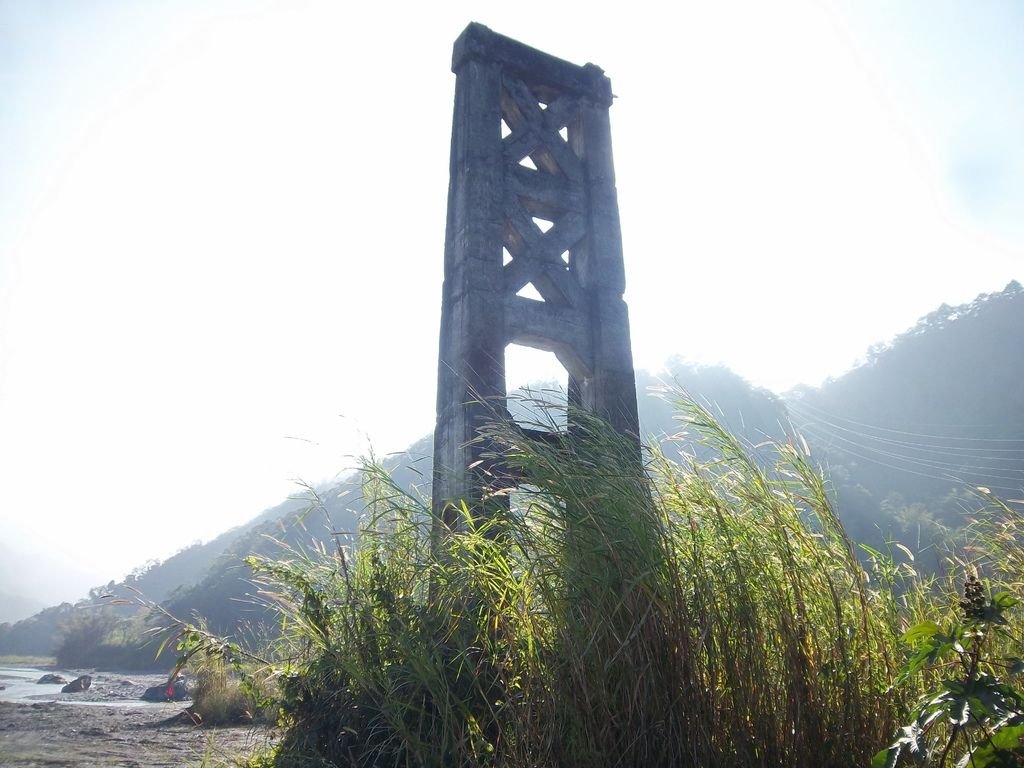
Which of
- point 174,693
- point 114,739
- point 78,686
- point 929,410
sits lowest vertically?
point 929,410

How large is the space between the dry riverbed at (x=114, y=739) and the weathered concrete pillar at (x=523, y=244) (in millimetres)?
1931

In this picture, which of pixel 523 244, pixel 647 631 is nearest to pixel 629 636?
pixel 647 631

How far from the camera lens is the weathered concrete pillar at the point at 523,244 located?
3.84 metres

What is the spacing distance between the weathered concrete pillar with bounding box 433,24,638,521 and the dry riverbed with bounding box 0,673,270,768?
1.93m

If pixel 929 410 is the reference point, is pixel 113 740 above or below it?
above

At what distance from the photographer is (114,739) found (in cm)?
458

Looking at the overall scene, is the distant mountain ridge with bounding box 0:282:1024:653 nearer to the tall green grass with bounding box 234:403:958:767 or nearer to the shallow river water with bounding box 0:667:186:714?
the shallow river water with bounding box 0:667:186:714

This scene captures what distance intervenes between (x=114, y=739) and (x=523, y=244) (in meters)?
4.40

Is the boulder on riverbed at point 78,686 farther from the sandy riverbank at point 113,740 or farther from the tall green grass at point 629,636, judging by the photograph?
the tall green grass at point 629,636

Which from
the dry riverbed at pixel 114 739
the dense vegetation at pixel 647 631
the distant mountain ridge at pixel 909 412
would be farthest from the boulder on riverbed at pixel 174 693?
the distant mountain ridge at pixel 909 412

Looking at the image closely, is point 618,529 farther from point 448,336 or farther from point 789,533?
point 448,336

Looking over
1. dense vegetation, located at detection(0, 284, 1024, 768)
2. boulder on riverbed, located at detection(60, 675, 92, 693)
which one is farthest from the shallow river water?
dense vegetation, located at detection(0, 284, 1024, 768)

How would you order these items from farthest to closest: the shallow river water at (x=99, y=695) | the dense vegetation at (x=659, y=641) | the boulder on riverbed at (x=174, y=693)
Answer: the boulder on riverbed at (x=174, y=693)
the shallow river water at (x=99, y=695)
the dense vegetation at (x=659, y=641)

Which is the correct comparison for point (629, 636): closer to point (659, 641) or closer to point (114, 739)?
point (659, 641)
